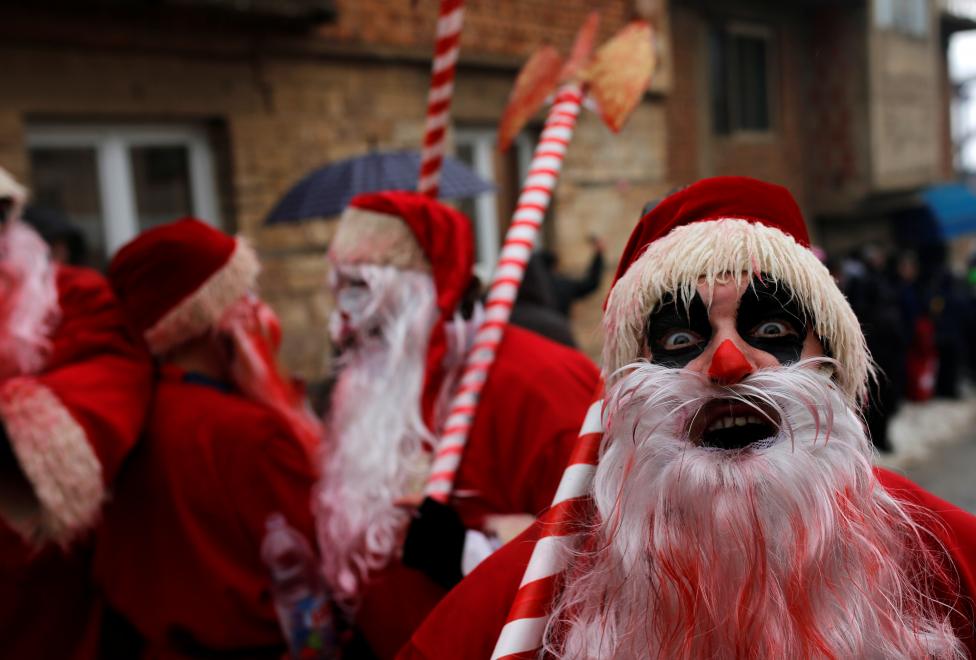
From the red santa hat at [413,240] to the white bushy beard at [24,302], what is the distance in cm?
84

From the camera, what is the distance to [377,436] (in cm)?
242

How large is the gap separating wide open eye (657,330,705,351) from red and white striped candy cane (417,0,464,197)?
4.88ft

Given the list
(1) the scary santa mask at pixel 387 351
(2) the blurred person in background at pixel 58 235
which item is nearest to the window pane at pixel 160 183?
(2) the blurred person in background at pixel 58 235

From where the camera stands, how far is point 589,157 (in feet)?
28.3

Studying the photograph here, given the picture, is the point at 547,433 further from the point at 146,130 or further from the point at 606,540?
the point at 146,130

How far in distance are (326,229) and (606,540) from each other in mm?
5351

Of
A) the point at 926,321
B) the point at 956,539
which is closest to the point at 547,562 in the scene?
the point at 956,539

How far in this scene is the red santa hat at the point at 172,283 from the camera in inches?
101

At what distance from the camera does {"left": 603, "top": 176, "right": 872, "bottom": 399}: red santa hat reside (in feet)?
4.11

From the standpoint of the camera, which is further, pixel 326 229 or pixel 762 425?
pixel 326 229

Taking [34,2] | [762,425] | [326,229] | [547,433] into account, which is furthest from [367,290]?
[326,229]

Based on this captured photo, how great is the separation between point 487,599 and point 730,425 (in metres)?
0.51

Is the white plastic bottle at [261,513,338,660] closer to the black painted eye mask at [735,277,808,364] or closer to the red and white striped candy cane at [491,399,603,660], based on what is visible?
the red and white striped candy cane at [491,399,603,660]

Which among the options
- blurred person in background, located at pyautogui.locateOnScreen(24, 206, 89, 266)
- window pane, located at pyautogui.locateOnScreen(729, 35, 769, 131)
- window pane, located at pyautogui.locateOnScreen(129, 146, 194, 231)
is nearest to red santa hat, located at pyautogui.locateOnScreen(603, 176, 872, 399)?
blurred person in background, located at pyautogui.locateOnScreen(24, 206, 89, 266)
